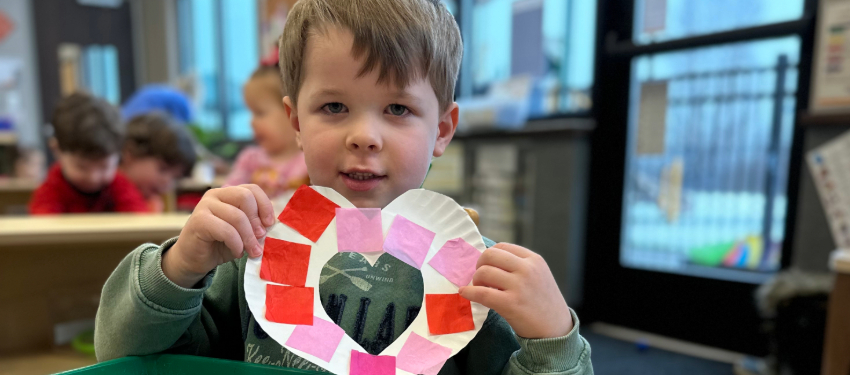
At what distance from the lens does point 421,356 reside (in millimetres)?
488

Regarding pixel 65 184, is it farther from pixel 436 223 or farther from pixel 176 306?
pixel 436 223

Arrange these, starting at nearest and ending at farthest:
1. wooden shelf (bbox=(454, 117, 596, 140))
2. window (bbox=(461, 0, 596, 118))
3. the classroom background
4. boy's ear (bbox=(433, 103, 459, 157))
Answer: boy's ear (bbox=(433, 103, 459, 157))
the classroom background
wooden shelf (bbox=(454, 117, 596, 140))
window (bbox=(461, 0, 596, 118))

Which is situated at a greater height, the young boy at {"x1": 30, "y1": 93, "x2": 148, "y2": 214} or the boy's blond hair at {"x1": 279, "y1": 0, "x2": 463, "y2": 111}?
the boy's blond hair at {"x1": 279, "y1": 0, "x2": 463, "y2": 111}

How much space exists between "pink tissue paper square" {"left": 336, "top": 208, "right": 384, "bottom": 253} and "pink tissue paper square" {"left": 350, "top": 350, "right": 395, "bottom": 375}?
11cm

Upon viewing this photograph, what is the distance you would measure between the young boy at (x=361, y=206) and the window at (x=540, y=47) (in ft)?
6.90

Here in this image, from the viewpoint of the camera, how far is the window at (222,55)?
5133 mm

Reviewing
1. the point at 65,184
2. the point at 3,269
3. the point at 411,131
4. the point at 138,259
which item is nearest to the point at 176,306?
the point at 138,259

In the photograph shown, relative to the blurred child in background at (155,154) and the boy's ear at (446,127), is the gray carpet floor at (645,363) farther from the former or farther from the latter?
the blurred child in background at (155,154)

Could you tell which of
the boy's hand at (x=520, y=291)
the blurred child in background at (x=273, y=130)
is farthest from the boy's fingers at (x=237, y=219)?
the blurred child in background at (x=273, y=130)

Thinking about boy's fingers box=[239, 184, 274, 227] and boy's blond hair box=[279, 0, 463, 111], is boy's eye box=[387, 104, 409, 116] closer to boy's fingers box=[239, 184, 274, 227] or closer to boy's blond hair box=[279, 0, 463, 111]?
boy's blond hair box=[279, 0, 463, 111]

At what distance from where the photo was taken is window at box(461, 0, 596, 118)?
252cm

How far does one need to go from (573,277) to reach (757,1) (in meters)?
1.42

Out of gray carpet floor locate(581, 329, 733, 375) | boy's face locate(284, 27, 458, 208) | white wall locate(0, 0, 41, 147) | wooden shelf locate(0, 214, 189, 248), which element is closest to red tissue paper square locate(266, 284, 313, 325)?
boy's face locate(284, 27, 458, 208)

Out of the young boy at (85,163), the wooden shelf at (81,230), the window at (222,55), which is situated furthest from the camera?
the window at (222,55)
